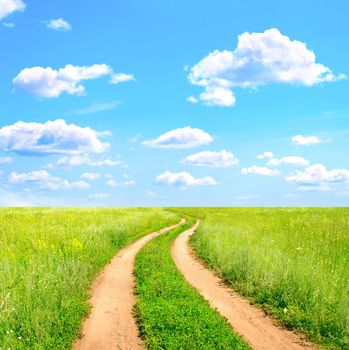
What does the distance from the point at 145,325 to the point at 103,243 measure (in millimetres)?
13483

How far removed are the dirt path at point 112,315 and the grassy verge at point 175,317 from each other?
0.34m

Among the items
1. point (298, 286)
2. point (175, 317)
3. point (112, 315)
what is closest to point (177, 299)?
point (175, 317)

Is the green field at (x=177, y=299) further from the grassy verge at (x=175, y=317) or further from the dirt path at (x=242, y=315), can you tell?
the dirt path at (x=242, y=315)

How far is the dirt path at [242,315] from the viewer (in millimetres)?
10398

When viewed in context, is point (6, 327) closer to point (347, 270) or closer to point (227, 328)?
point (227, 328)

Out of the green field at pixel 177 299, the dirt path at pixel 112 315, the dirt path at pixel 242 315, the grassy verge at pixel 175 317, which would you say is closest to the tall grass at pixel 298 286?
the green field at pixel 177 299

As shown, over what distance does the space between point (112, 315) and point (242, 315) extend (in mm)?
3853

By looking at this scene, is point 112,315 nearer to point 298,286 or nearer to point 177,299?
point 177,299

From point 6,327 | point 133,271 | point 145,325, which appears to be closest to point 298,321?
point 145,325

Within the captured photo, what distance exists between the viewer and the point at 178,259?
70.2ft

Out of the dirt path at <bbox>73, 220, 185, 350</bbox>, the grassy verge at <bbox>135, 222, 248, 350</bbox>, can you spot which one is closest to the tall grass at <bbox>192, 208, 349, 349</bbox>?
the grassy verge at <bbox>135, 222, 248, 350</bbox>

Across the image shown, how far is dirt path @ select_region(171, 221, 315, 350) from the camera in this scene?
409 inches

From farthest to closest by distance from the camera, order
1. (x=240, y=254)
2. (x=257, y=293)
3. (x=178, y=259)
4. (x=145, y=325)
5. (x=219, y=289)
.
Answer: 1. (x=178, y=259)
2. (x=240, y=254)
3. (x=219, y=289)
4. (x=257, y=293)
5. (x=145, y=325)

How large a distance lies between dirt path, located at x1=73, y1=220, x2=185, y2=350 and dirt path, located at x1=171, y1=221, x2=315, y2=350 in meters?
2.60
